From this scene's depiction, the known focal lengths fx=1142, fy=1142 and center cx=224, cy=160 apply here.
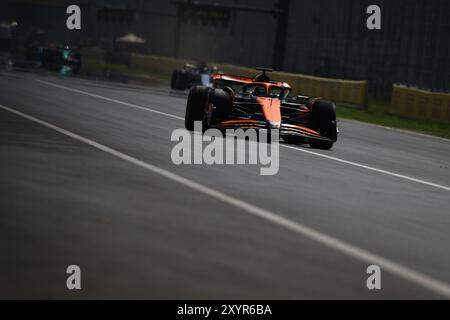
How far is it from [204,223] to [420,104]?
2644 cm

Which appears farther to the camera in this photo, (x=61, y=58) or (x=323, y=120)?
(x=61, y=58)

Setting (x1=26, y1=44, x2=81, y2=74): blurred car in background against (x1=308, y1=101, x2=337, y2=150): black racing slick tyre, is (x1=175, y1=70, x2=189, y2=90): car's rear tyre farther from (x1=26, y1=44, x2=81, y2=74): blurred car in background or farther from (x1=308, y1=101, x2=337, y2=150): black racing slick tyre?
(x1=308, y1=101, x2=337, y2=150): black racing slick tyre

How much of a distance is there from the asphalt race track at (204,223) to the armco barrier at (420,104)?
53.9ft

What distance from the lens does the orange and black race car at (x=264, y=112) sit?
17.7 m

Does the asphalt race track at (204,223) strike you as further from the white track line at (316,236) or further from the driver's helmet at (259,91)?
the driver's helmet at (259,91)

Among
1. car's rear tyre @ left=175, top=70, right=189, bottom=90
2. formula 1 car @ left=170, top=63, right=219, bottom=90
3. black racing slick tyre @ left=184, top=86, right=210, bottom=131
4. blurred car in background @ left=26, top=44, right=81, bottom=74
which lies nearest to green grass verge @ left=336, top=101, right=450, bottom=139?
formula 1 car @ left=170, top=63, right=219, bottom=90

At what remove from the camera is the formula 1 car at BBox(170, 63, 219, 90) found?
4359 cm

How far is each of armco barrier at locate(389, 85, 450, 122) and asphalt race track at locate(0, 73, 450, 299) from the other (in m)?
16.4

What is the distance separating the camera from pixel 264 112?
17.9m

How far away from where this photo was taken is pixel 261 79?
19312 millimetres

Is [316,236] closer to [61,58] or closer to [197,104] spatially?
[197,104]

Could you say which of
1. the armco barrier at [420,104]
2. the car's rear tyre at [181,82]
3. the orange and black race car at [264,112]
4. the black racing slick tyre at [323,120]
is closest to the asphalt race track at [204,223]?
the orange and black race car at [264,112]

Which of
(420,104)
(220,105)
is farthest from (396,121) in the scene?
(220,105)
